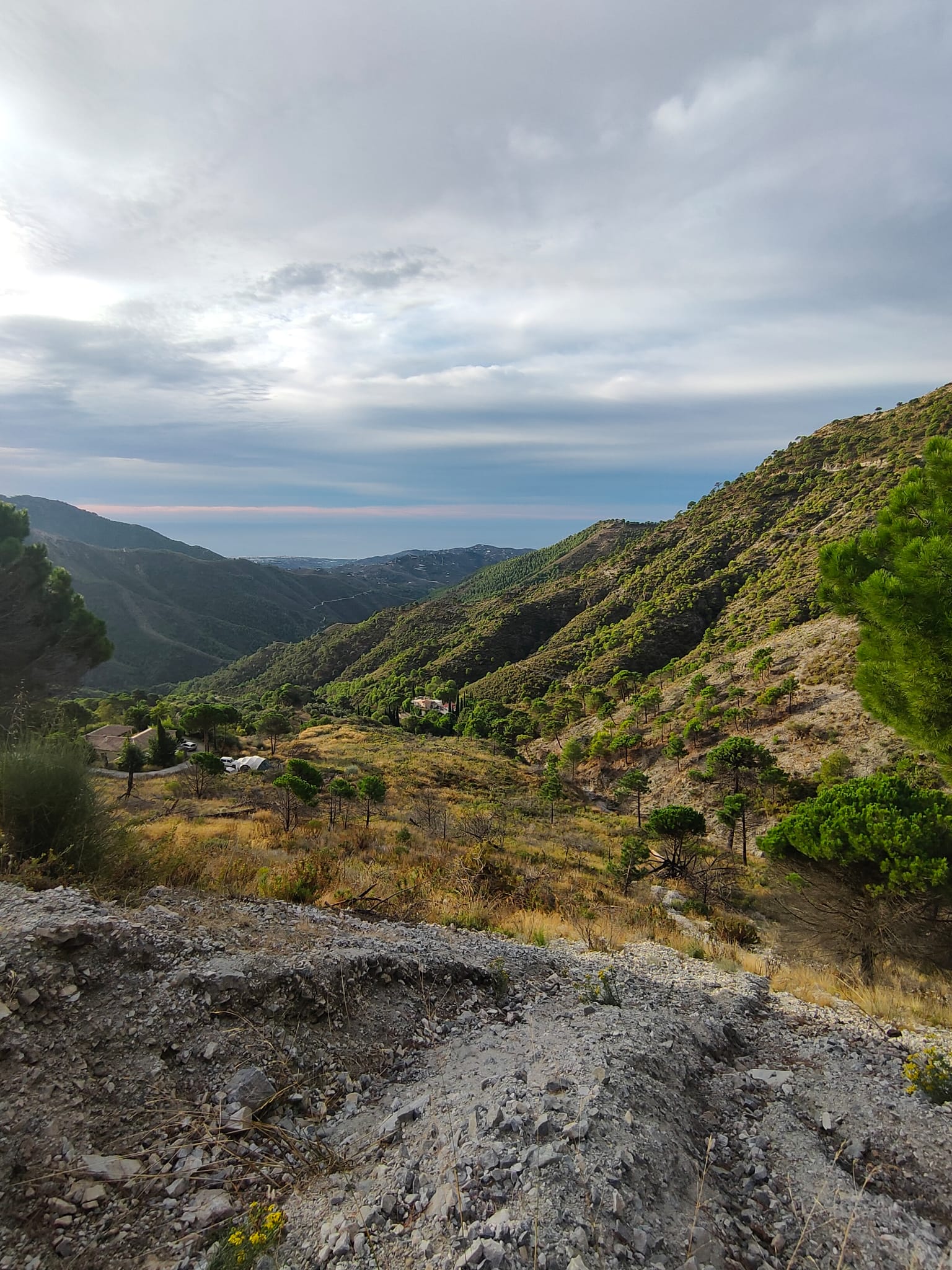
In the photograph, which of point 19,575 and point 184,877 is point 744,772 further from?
point 19,575

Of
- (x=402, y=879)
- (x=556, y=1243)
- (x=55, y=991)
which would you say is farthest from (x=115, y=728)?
(x=556, y=1243)

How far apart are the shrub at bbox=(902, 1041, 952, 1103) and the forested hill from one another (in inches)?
1373

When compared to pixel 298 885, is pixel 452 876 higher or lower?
lower

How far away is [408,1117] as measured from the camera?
3.23 meters

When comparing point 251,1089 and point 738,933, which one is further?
point 738,933

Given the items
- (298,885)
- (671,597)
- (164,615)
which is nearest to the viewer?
(298,885)

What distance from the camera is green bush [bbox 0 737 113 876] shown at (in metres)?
5.33

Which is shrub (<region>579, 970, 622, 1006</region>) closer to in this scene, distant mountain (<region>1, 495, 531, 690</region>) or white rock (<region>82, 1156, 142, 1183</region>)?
white rock (<region>82, 1156, 142, 1183</region>)

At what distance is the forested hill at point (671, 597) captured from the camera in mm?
53594

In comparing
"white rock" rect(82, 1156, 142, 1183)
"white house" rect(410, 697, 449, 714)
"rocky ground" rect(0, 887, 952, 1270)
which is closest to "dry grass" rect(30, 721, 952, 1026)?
"rocky ground" rect(0, 887, 952, 1270)

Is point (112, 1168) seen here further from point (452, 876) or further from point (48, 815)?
point (452, 876)

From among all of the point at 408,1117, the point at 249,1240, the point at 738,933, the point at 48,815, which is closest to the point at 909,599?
the point at 738,933

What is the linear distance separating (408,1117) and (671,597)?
218 ft

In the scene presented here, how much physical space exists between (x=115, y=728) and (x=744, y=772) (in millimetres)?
43447
